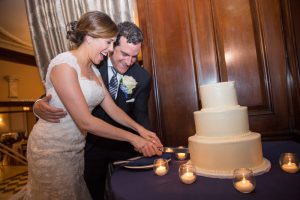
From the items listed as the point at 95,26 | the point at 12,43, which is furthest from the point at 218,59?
the point at 12,43

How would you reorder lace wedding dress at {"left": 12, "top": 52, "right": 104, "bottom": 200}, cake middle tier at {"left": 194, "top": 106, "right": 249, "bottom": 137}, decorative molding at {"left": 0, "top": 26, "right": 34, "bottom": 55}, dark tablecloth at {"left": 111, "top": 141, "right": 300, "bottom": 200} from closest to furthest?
1. dark tablecloth at {"left": 111, "top": 141, "right": 300, "bottom": 200}
2. cake middle tier at {"left": 194, "top": 106, "right": 249, "bottom": 137}
3. lace wedding dress at {"left": 12, "top": 52, "right": 104, "bottom": 200}
4. decorative molding at {"left": 0, "top": 26, "right": 34, "bottom": 55}

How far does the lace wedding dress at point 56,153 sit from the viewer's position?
5.38ft

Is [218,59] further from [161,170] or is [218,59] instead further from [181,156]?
[161,170]

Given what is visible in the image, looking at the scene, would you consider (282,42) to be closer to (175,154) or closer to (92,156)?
(175,154)

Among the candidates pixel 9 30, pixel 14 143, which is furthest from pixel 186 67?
pixel 14 143

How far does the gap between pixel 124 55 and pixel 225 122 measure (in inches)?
47.2

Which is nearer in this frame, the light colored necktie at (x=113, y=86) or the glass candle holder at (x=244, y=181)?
the glass candle holder at (x=244, y=181)

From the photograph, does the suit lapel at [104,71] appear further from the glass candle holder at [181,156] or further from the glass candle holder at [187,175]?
the glass candle holder at [187,175]

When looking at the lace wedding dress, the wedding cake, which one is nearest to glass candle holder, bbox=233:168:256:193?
the wedding cake

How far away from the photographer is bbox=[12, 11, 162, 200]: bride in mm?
1530

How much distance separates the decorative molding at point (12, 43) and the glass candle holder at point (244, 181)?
23.0 ft

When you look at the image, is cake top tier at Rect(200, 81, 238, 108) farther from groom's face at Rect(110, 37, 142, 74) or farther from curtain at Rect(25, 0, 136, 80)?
curtain at Rect(25, 0, 136, 80)

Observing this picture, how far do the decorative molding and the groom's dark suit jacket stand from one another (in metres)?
5.56

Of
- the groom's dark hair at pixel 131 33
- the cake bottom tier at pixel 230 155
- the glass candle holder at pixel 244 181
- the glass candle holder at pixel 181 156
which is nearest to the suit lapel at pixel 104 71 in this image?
the groom's dark hair at pixel 131 33
